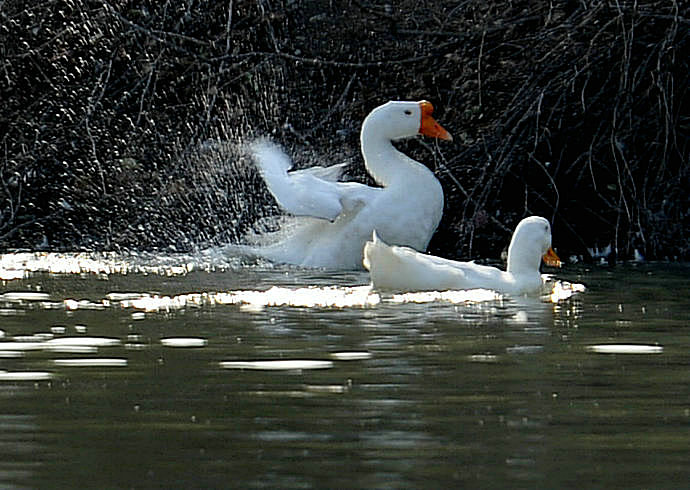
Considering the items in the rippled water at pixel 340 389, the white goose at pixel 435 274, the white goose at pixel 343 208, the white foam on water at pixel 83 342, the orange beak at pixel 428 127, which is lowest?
the rippled water at pixel 340 389

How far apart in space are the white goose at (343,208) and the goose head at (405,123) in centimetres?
23

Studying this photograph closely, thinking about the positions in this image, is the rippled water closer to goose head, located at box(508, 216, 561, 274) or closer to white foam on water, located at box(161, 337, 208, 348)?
white foam on water, located at box(161, 337, 208, 348)

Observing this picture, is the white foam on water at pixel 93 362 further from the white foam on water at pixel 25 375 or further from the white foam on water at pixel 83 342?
the white foam on water at pixel 83 342

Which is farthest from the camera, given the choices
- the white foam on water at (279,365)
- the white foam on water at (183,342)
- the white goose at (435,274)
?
the white goose at (435,274)

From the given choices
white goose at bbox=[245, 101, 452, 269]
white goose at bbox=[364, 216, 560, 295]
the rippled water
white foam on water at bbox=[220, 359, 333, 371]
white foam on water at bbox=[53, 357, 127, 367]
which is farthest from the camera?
white goose at bbox=[245, 101, 452, 269]

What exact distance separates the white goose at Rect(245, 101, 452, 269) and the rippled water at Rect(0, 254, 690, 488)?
231 centimetres

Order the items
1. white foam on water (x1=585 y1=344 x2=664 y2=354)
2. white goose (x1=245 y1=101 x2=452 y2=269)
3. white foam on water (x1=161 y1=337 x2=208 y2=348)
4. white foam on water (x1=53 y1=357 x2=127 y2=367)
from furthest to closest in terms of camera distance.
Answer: white goose (x1=245 y1=101 x2=452 y2=269)
white foam on water (x1=161 y1=337 x2=208 y2=348)
white foam on water (x1=585 y1=344 x2=664 y2=354)
white foam on water (x1=53 y1=357 x2=127 y2=367)

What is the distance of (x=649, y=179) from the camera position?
13.3 m

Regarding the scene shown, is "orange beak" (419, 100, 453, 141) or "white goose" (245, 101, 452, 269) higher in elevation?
"orange beak" (419, 100, 453, 141)

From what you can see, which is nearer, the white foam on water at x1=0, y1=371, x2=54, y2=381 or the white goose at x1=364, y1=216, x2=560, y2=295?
the white foam on water at x1=0, y1=371, x2=54, y2=381

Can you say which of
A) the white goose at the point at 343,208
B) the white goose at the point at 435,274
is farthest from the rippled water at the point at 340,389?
the white goose at the point at 343,208

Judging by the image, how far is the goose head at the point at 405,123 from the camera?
43.9 ft

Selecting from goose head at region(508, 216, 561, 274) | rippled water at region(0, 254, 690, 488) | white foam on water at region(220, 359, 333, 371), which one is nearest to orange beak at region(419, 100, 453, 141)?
goose head at region(508, 216, 561, 274)

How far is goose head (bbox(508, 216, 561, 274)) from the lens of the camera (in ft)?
32.9
